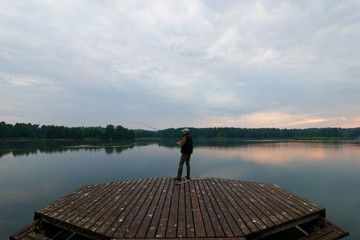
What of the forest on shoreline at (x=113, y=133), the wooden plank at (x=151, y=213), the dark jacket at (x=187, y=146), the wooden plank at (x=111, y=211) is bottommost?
the wooden plank at (x=111, y=211)

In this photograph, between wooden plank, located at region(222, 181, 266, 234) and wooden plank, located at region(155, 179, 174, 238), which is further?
wooden plank, located at region(222, 181, 266, 234)

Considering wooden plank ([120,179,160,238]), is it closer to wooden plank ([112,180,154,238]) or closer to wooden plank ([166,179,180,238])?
wooden plank ([112,180,154,238])

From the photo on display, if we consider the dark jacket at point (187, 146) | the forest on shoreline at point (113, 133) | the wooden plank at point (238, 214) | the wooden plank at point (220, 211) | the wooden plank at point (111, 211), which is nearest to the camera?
the wooden plank at point (220, 211)

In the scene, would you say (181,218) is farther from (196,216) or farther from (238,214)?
(238,214)

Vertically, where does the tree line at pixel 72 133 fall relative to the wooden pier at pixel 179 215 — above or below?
above

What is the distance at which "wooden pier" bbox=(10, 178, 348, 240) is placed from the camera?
464cm

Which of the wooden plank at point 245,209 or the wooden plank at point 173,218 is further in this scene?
the wooden plank at point 245,209

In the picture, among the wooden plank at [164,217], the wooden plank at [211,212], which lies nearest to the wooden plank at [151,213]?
the wooden plank at [164,217]

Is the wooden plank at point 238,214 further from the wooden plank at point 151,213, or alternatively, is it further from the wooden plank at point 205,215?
the wooden plank at point 151,213

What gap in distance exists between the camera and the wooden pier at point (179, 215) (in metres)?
4.64

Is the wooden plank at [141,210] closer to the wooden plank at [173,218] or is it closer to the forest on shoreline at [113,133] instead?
the wooden plank at [173,218]

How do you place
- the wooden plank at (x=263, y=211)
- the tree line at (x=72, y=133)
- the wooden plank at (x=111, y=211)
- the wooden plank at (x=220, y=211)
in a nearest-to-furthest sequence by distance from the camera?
the wooden plank at (x=220, y=211) < the wooden plank at (x=111, y=211) < the wooden plank at (x=263, y=211) < the tree line at (x=72, y=133)

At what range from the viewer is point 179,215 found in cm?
534

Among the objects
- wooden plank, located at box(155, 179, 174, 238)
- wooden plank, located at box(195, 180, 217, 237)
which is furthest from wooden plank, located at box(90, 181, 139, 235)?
wooden plank, located at box(195, 180, 217, 237)
